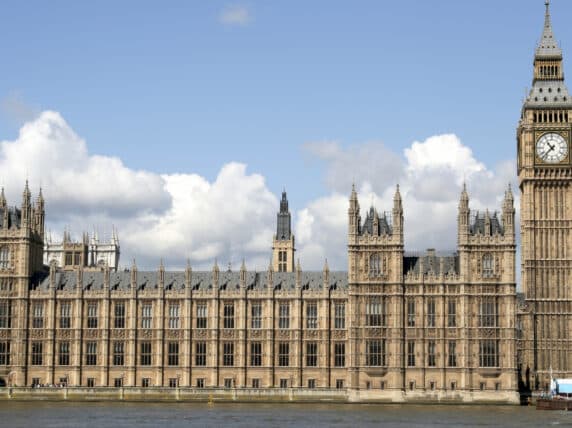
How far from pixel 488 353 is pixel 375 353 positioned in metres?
14.9

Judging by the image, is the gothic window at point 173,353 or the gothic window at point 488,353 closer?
the gothic window at point 488,353

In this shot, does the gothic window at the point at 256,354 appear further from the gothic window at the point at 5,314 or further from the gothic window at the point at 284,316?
the gothic window at the point at 5,314

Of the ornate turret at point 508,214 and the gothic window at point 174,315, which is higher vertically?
the ornate turret at point 508,214

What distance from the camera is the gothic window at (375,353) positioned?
150625 mm

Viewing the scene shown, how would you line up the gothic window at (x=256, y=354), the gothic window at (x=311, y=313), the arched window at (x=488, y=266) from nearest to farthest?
the arched window at (x=488, y=266), the gothic window at (x=311, y=313), the gothic window at (x=256, y=354)

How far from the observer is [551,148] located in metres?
161

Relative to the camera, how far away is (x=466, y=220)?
5940 inches

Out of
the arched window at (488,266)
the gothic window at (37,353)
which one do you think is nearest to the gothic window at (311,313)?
the arched window at (488,266)

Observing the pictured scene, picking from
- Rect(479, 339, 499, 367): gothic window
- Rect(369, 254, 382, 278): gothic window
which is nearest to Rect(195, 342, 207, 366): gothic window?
Rect(369, 254, 382, 278): gothic window

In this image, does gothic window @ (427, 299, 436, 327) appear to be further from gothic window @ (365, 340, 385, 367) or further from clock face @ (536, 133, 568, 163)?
clock face @ (536, 133, 568, 163)

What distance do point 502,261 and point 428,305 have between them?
450 inches

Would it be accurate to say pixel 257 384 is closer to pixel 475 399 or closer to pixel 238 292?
pixel 238 292

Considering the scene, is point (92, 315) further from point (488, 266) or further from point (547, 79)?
point (547, 79)

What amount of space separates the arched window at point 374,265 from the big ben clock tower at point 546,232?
22575 mm
